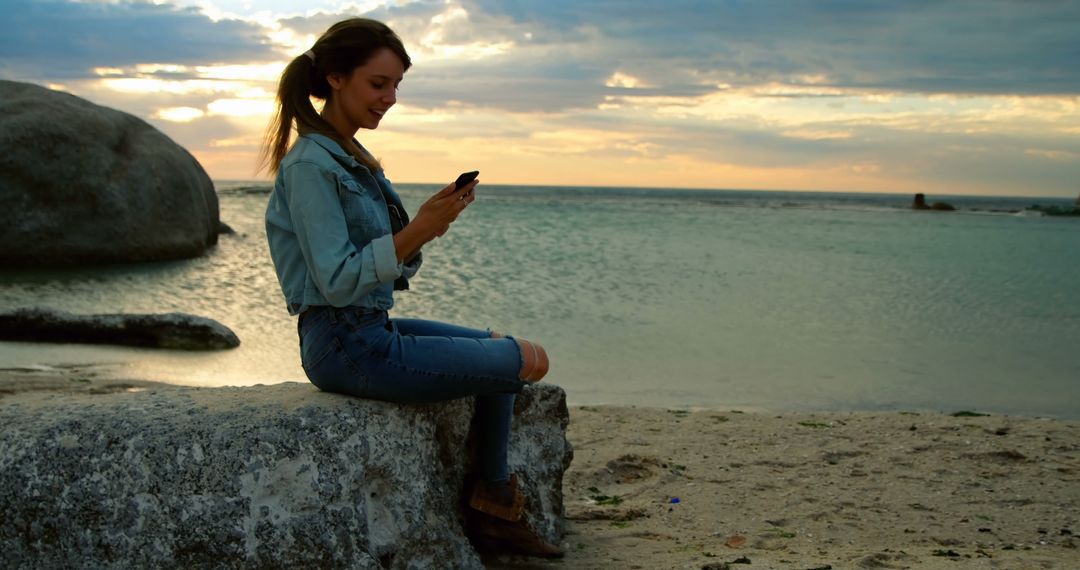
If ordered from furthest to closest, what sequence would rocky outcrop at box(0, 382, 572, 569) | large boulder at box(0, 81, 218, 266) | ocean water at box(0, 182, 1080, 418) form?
large boulder at box(0, 81, 218, 266)
ocean water at box(0, 182, 1080, 418)
rocky outcrop at box(0, 382, 572, 569)

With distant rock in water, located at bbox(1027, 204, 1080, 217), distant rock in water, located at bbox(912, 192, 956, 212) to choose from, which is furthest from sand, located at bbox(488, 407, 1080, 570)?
distant rock in water, located at bbox(912, 192, 956, 212)

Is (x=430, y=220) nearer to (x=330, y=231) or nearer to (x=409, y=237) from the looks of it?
(x=409, y=237)

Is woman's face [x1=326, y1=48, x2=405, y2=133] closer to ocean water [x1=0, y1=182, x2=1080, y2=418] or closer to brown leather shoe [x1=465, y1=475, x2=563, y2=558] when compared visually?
brown leather shoe [x1=465, y1=475, x2=563, y2=558]

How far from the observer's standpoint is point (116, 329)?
883 centimetres

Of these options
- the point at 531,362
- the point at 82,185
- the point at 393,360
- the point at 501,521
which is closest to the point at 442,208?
the point at 393,360

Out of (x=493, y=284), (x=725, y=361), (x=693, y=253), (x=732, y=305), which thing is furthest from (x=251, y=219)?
(x=725, y=361)

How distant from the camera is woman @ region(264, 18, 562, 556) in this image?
10.3ft

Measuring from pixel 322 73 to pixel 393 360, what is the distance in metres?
1.08

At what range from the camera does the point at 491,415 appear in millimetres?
3777

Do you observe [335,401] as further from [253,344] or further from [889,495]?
[253,344]

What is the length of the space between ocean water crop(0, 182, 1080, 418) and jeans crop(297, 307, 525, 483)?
4.43m

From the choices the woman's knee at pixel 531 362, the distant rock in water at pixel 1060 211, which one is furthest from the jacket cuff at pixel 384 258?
the distant rock in water at pixel 1060 211

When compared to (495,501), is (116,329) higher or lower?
lower

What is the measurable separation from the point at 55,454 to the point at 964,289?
1484 centimetres
